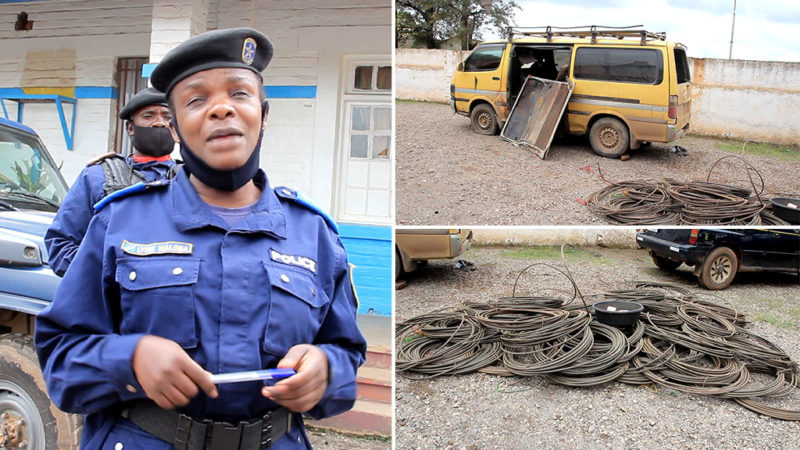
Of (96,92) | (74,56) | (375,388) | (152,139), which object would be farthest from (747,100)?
(152,139)

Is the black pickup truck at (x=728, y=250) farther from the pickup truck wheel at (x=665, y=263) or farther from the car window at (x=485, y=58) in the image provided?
the car window at (x=485, y=58)

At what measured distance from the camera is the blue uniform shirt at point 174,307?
1496mm

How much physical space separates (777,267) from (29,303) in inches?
339

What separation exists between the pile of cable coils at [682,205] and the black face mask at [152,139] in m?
5.13

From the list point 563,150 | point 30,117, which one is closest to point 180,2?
point 30,117

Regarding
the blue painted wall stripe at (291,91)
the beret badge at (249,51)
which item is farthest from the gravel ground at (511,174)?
the beret badge at (249,51)

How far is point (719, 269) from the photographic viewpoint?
8.13 m

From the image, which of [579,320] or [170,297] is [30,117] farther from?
[170,297]

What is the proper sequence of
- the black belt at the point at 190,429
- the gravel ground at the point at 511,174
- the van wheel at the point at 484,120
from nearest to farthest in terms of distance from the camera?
the black belt at the point at 190,429 → the gravel ground at the point at 511,174 → the van wheel at the point at 484,120

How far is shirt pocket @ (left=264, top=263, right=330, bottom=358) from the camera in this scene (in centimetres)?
158

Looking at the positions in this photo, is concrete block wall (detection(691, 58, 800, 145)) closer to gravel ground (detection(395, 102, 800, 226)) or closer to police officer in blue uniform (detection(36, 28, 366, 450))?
gravel ground (detection(395, 102, 800, 226))

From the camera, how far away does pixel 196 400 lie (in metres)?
1.53

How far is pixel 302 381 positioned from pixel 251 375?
0.43ft

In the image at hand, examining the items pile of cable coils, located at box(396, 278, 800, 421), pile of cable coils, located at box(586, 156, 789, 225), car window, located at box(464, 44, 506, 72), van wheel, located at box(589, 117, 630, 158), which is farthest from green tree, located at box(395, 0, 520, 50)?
pile of cable coils, located at box(396, 278, 800, 421)
